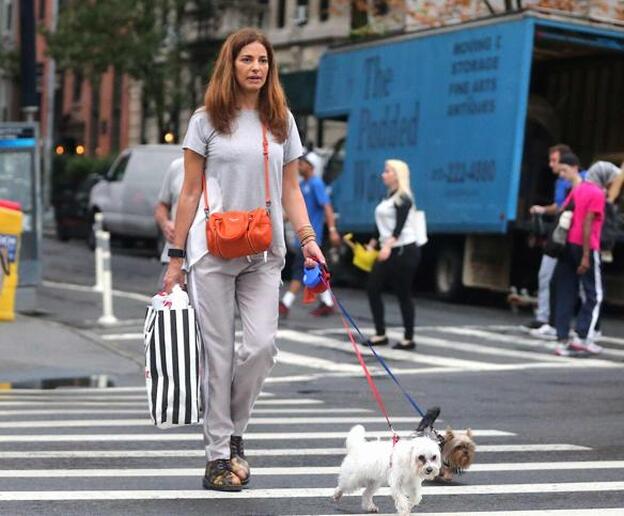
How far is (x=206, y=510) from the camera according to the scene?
727 cm

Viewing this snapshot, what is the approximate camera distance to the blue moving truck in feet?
69.9

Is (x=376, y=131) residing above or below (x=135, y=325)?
above

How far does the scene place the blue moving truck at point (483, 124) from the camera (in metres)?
21.3

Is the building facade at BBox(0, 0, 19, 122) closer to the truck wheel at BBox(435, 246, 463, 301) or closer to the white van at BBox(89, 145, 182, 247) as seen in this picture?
the white van at BBox(89, 145, 182, 247)

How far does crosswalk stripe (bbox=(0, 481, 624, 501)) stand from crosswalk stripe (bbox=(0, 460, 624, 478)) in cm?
48

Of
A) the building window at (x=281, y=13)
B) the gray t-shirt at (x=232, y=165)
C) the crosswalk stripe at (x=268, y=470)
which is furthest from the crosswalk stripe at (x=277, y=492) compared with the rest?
the building window at (x=281, y=13)

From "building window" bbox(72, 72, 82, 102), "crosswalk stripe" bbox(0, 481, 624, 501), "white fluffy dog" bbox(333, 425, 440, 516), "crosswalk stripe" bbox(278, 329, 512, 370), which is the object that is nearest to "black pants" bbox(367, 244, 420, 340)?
"crosswalk stripe" bbox(278, 329, 512, 370)

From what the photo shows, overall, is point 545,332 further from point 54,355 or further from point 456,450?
point 456,450

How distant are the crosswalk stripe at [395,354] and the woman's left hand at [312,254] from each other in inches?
297

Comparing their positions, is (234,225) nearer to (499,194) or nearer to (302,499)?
(302,499)

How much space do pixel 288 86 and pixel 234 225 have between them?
21.6 m

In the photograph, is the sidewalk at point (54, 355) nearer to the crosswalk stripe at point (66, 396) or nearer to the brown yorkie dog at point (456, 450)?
the crosswalk stripe at point (66, 396)

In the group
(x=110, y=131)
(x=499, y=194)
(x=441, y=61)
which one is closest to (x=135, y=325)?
(x=499, y=194)

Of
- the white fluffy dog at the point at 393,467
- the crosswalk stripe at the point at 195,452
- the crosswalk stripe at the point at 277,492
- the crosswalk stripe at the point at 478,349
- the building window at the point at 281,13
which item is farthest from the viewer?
the building window at the point at 281,13
